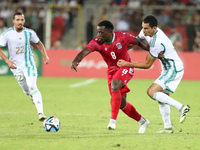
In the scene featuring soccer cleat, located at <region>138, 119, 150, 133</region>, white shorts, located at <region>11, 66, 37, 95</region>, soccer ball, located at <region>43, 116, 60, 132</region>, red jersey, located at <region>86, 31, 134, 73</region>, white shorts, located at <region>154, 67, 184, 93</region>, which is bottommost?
soccer cleat, located at <region>138, 119, 150, 133</region>

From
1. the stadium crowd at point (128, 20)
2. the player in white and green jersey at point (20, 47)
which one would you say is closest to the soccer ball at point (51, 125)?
the player in white and green jersey at point (20, 47)

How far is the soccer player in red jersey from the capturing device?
24.4 feet

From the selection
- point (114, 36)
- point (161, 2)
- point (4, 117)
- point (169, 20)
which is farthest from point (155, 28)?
point (161, 2)

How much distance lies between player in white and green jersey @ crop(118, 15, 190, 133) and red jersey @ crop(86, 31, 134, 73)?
35 centimetres

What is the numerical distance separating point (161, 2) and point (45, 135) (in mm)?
17356

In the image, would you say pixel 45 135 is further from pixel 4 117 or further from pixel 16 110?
pixel 16 110

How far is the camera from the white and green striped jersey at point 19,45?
912 centimetres

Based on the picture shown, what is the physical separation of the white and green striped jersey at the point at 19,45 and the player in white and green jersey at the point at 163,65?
2626 mm

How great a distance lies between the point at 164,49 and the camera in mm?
7352

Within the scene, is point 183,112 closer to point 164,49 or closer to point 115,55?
point 164,49

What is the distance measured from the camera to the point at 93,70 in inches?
807

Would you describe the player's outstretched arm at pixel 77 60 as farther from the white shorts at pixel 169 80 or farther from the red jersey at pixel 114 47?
the white shorts at pixel 169 80

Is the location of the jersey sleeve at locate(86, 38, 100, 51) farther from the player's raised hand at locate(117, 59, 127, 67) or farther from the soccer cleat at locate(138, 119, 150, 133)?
the soccer cleat at locate(138, 119, 150, 133)

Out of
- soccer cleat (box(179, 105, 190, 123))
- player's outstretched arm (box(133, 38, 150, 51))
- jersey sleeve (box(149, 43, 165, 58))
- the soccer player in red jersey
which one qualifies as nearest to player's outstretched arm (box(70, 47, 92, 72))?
the soccer player in red jersey
